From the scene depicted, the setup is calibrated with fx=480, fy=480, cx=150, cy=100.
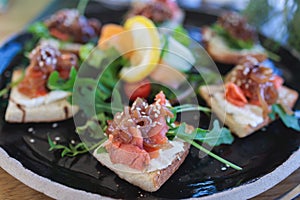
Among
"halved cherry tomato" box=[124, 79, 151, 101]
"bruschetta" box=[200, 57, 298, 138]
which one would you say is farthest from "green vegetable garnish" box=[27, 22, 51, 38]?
"bruschetta" box=[200, 57, 298, 138]

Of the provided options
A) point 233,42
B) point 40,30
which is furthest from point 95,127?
point 233,42

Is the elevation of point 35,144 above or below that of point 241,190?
below

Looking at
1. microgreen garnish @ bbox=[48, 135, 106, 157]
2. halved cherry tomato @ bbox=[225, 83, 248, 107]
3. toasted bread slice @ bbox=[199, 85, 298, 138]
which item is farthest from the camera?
halved cherry tomato @ bbox=[225, 83, 248, 107]

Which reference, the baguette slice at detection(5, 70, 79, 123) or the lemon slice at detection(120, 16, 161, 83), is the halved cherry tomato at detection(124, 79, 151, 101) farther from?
the baguette slice at detection(5, 70, 79, 123)

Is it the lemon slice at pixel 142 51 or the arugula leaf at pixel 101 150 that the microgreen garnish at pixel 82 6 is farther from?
the arugula leaf at pixel 101 150

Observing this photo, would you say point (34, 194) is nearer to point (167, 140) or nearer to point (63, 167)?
point (63, 167)

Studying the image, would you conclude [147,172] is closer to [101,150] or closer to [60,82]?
[101,150]

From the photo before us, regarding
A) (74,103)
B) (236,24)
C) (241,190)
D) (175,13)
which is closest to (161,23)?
(175,13)
